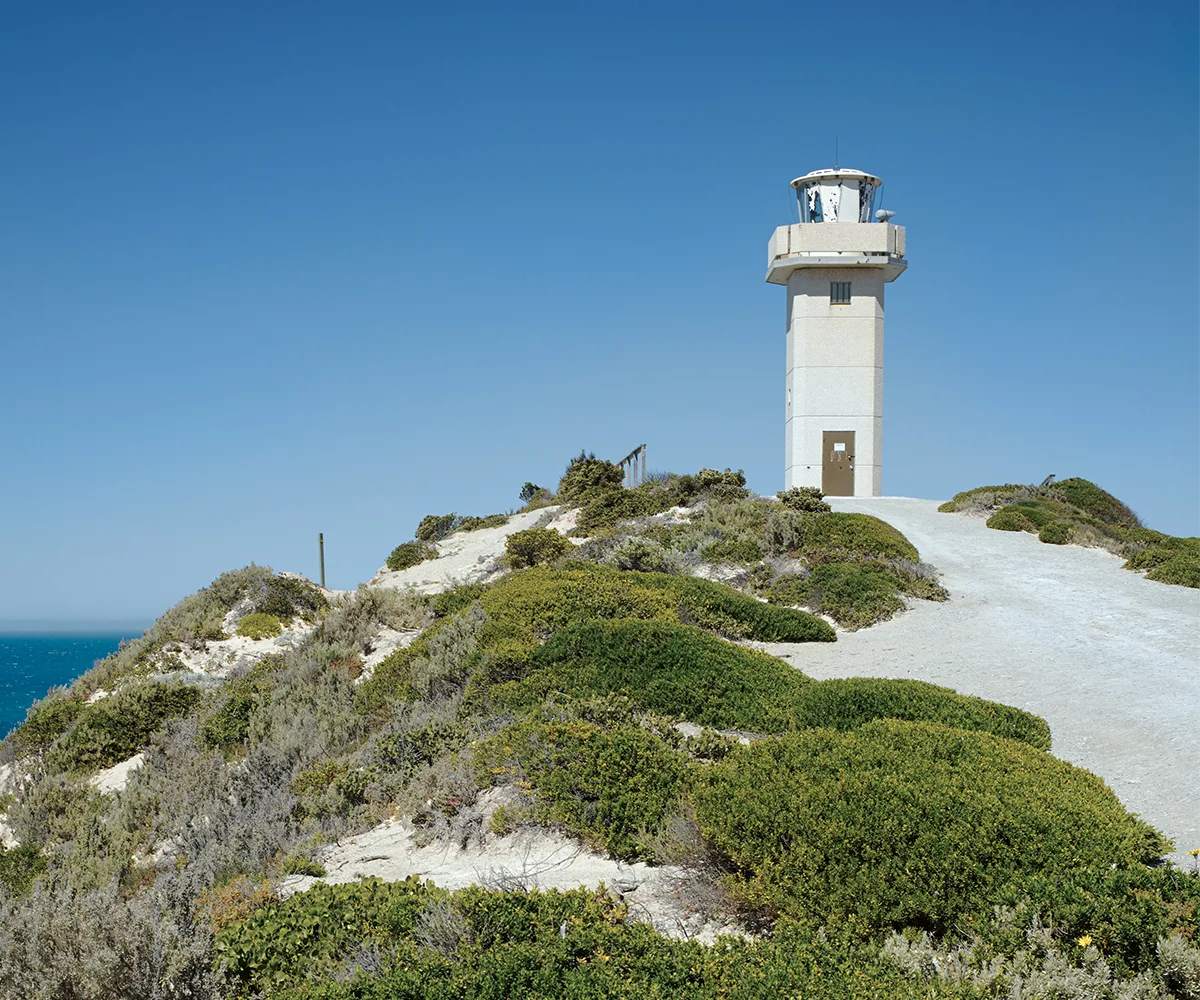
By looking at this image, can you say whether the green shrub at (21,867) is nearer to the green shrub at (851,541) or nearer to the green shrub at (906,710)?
the green shrub at (906,710)

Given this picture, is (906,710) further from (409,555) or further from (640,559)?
(409,555)

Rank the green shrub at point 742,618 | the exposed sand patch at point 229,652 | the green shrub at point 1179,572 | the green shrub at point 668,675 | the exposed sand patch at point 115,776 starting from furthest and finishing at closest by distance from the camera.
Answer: the green shrub at point 1179,572 → the exposed sand patch at point 229,652 → the green shrub at point 742,618 → the exposed sand patch at point 115,776 → the green shrub at point 668,675

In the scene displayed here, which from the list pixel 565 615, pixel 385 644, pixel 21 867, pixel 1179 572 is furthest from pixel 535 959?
pixel 1179 572

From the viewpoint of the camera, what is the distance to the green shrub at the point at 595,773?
18.0ft

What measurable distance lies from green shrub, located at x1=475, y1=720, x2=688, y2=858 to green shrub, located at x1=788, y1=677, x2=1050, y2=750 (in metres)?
1.57

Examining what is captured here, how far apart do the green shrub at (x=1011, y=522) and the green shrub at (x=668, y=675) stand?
14.3 metres

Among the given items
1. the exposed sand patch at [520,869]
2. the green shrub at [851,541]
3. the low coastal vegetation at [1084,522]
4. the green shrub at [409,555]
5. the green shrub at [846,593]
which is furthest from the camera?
the green shrub at [409,555]

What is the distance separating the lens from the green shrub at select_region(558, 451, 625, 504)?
2542 centimetres

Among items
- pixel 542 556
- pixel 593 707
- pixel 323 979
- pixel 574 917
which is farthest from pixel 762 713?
pixel 542 556

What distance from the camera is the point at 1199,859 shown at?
5109 millimetres

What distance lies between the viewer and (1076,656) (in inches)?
425

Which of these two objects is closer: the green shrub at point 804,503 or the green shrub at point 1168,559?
the green shrub at point 1168,559

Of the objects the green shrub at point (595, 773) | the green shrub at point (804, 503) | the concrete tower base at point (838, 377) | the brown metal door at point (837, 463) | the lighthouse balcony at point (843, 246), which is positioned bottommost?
the green shrub at point (595, 773)

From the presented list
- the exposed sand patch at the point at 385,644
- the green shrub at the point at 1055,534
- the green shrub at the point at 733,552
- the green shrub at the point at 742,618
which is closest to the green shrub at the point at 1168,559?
the green shrub at the point at 1055,534
